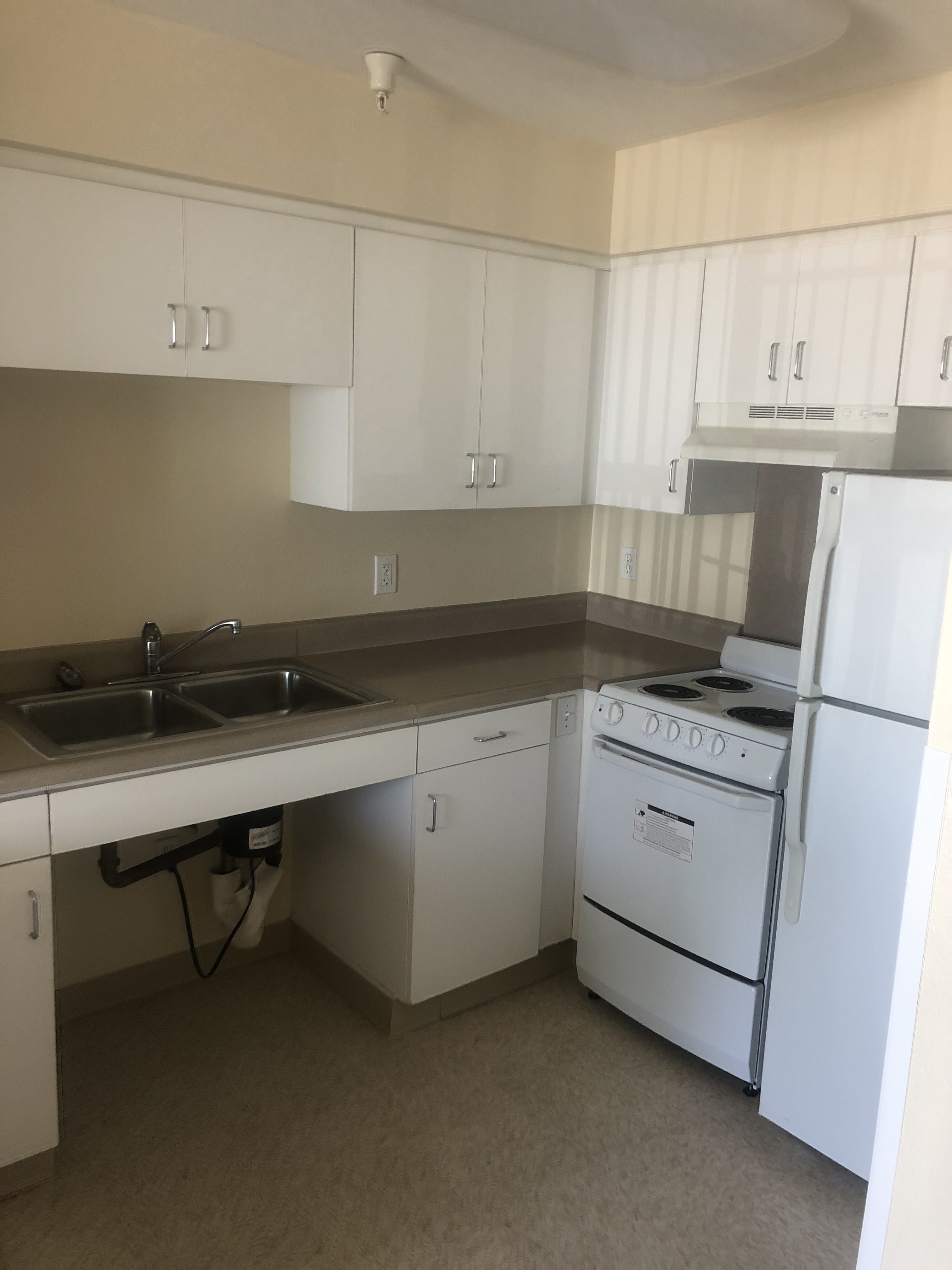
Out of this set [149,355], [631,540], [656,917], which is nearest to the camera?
[149,355]

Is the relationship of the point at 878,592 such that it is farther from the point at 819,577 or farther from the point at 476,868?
the point at 476,868

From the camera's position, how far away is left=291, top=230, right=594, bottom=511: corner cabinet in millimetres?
2660

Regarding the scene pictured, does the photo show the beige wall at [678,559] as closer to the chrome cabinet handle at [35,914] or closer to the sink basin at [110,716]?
the sink basin at [110,716]

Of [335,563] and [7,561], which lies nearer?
[7,561]

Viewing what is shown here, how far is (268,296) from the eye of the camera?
7.97 ft

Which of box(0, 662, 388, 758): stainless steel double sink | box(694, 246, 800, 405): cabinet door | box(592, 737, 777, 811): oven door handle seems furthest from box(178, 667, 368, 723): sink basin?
box(694, 246, 800, 405): cabinet door

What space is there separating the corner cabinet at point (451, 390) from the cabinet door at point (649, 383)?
0.09 meters

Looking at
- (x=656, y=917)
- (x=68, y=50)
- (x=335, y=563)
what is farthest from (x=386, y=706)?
(x=68, y=50)

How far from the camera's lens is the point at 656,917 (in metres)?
2.68

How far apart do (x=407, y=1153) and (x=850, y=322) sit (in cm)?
234

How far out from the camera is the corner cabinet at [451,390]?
266 centimetres

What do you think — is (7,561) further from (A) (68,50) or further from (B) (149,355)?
(A) (68,50)

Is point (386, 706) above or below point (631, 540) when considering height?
below

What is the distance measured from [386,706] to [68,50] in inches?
62.8
